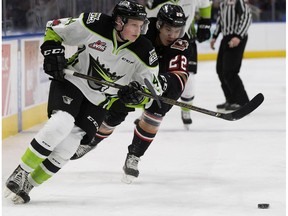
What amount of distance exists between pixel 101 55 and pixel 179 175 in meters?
0.97

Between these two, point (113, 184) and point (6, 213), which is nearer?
point (6, 213)

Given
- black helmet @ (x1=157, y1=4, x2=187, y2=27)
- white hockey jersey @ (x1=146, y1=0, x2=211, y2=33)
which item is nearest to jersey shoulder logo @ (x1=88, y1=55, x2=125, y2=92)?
black helmet @ (x1=157, y1=4, x2=187, y2=27)

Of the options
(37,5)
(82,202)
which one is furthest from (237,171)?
(37,5)

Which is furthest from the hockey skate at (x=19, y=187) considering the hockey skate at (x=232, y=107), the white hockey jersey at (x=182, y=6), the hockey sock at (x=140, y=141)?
the hockey skate at (x=232, y=107)

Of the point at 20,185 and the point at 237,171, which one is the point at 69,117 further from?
the point at 237,171

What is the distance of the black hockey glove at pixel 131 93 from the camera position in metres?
3.59

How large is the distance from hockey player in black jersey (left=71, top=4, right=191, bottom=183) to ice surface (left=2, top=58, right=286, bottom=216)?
15cm

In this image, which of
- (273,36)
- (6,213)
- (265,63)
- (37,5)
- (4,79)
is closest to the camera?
(6,213)

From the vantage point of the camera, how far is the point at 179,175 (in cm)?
433

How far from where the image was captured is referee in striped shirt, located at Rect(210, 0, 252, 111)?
23.4 feet

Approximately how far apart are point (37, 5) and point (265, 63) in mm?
6404

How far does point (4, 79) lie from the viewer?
538 cm

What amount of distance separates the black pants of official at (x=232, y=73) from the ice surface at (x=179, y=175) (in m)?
0.45

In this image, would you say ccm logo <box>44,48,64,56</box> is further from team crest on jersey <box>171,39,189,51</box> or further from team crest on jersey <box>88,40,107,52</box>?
team crest on jersey <box>171,39,189,51</box>
